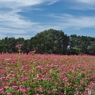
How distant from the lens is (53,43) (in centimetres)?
2923

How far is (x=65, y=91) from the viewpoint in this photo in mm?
4566

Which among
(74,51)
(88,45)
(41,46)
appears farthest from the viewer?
(88,45)

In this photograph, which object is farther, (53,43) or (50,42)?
(53,43)

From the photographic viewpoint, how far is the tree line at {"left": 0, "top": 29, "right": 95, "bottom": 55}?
25484 millimetres

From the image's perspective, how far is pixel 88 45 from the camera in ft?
98.9

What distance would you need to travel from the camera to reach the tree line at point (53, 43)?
25484 millimetres

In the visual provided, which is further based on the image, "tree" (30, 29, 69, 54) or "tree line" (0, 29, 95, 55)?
"tree" (30, 29, 69, 54)

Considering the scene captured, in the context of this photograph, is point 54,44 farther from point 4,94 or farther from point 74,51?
point 4,94

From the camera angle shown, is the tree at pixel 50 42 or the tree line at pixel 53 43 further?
the tree at pixel 50 42

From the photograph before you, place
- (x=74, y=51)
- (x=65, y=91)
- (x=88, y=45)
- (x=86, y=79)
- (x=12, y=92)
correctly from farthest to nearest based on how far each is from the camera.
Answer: (x=88, y=45) < (x=74, y=51) < (x=86, y=79) < (x=65, y=91) < (x=12, y=92)

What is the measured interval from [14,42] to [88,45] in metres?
9.34

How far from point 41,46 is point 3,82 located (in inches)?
845

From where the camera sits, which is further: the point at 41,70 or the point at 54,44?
the point at 54,44

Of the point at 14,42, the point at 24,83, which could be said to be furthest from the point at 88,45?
the point at 24,83
